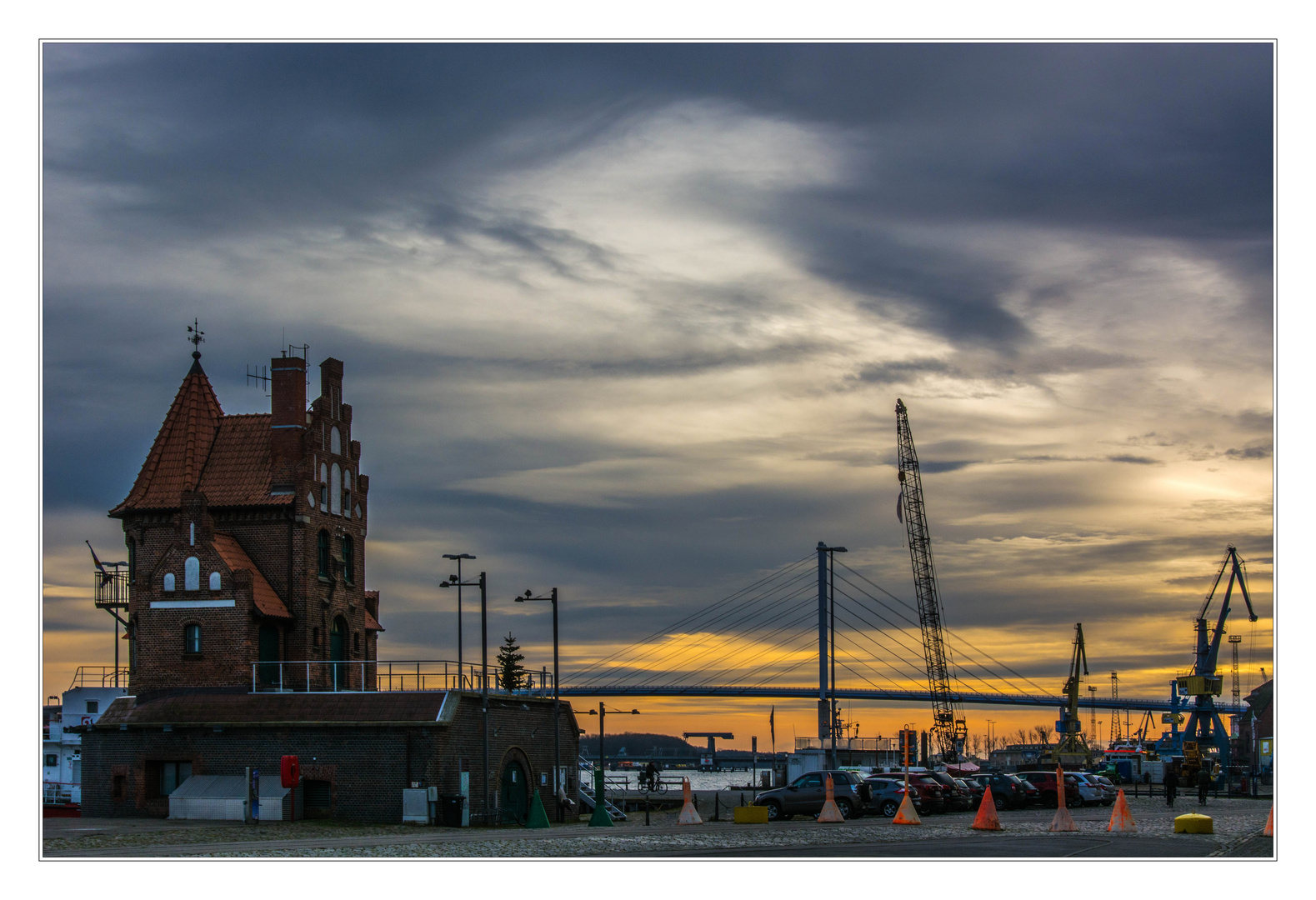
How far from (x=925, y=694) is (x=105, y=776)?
131 metres

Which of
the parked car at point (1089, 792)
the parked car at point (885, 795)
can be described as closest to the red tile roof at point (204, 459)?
the parked car at point (885, 795)

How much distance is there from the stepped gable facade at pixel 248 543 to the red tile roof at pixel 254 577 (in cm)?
6

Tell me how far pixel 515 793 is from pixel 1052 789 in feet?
66.8

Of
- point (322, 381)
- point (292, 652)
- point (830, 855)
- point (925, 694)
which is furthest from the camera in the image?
point (925, 694)

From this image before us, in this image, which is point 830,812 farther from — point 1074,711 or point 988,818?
point 1074,711

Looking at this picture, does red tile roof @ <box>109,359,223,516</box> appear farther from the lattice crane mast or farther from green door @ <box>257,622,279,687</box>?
the lattice crane mast

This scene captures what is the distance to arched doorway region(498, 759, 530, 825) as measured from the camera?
157ft

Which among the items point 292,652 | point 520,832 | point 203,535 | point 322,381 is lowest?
point 520,832

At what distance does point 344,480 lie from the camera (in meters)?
54.6

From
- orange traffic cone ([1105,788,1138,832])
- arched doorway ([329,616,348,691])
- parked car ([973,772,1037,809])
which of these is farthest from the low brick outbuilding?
orange traffic cone ([1105,788,1138,832])

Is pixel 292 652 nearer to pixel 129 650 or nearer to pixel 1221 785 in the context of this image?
pixel 129 650

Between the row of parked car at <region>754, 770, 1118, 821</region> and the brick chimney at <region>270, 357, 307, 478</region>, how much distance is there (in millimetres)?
21125

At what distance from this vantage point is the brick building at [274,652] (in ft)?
146

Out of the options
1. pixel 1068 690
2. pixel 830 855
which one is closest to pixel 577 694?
pixel 1068 690
